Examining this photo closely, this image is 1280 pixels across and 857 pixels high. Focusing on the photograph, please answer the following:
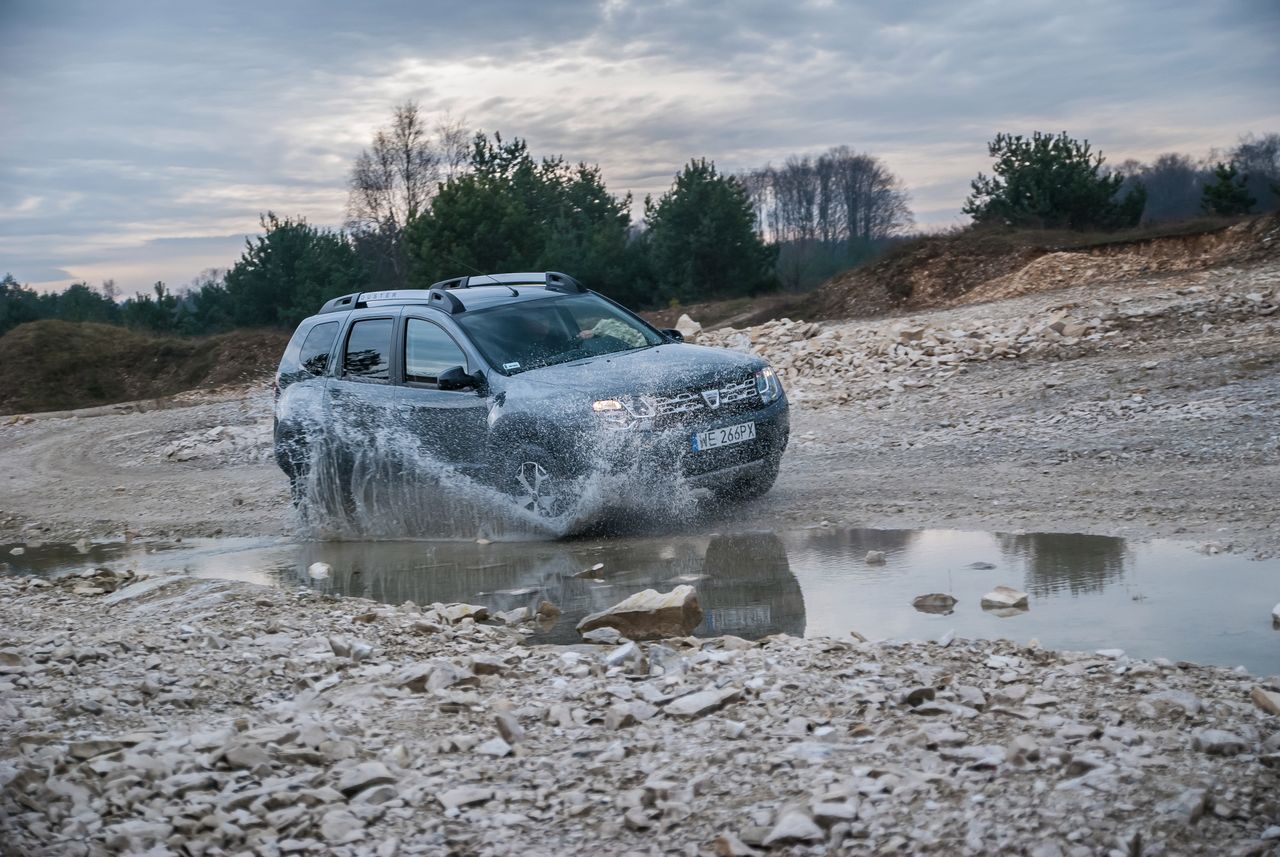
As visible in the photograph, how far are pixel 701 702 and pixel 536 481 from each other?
428 centimetres

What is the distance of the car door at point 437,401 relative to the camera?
9.00 meters

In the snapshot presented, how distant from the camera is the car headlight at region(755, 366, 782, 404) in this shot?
29.5 ft

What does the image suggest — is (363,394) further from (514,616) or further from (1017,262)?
(1017,262)

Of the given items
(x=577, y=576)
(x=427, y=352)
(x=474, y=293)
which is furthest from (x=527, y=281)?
(x=577, y=576)

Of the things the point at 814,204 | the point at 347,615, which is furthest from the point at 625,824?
the point at 814,204

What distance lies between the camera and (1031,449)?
36.1 ft

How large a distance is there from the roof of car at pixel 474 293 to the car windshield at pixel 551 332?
0.13 metres

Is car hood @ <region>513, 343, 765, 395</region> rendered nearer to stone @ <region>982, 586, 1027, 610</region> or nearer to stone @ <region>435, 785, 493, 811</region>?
stone @ <region>982, 586, 1027, 610</region>

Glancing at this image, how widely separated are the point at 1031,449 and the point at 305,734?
26.6 feet

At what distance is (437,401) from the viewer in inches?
364

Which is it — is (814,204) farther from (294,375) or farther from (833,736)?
(833,736)

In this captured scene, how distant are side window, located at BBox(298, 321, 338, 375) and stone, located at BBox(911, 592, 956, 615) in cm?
586

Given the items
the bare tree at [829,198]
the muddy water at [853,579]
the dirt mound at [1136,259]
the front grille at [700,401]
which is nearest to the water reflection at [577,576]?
the muddy water at [853,579]

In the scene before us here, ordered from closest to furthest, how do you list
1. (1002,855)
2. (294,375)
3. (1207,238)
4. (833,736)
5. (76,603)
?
1. (1002,855)
2. (833,736)
3. (76,603)
4. (294,375)
5. (1207,238)
